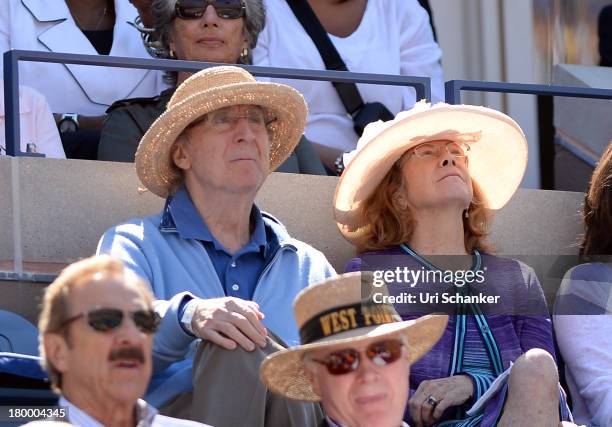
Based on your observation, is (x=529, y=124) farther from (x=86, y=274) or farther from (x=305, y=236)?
(x=86, y=274)

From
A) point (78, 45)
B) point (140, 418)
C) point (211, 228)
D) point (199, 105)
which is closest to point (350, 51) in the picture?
point (78, 45)

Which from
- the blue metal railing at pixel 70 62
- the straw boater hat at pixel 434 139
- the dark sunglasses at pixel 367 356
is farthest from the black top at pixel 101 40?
the dark sunglasses at pixel 367 356

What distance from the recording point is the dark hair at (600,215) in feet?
23.3

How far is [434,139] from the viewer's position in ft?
22.5

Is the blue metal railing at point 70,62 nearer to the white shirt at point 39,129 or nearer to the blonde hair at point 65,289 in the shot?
the white shirt at point 39,129

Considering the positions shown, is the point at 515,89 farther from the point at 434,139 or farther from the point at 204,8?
the point at 204,8

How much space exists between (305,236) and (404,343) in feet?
7.32

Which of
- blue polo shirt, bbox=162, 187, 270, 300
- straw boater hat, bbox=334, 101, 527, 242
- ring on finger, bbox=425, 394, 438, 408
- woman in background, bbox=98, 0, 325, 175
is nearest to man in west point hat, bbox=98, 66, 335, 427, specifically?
blue polo shirt, bbox=162, 187, 270, 300

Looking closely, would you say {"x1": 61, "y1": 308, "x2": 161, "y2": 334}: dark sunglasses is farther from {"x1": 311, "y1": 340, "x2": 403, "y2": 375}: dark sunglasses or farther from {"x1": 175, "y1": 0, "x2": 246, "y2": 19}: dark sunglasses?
{"x1": 175, "y1": 0, "x2": 246, "y2": 19}: dark sunglasses

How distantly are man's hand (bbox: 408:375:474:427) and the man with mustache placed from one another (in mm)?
1446

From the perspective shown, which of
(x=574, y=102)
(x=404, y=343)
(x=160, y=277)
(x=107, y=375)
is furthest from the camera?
(x=574, y=102)

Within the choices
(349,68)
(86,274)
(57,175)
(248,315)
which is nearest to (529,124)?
(349,68)

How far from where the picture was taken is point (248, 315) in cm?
559

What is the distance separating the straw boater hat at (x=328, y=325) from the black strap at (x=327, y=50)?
9.48 ft
